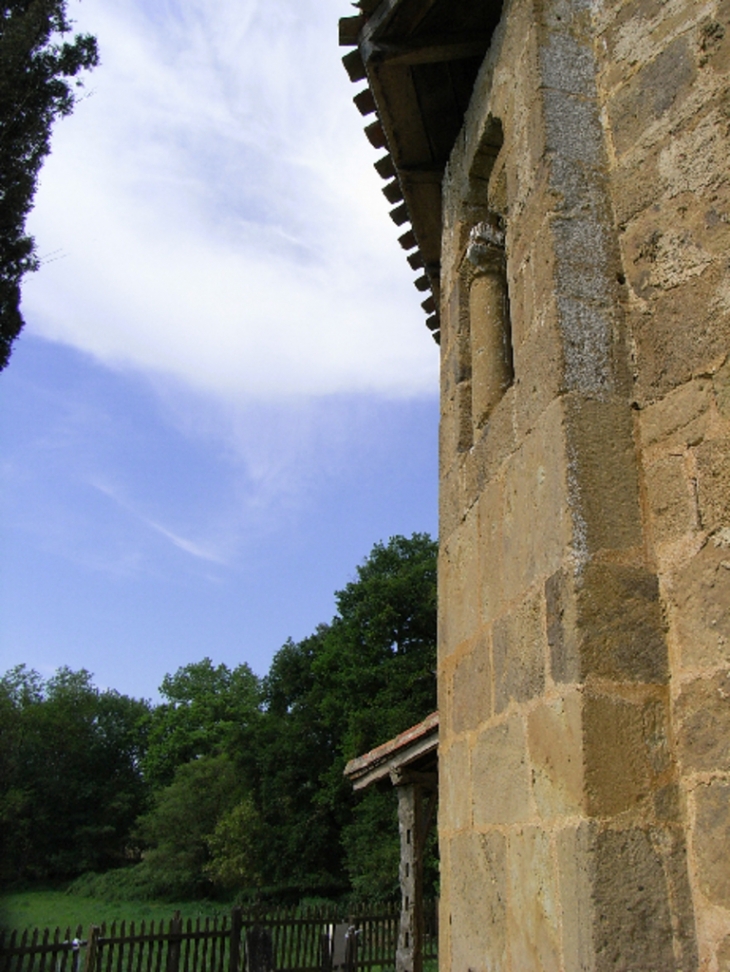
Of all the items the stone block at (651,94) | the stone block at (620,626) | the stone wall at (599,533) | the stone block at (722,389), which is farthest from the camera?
the stone block at (651,94)

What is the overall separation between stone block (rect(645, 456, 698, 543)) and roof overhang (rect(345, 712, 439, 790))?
5.59 meters

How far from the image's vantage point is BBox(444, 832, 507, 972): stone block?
2.00 m

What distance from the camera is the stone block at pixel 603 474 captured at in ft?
6.20

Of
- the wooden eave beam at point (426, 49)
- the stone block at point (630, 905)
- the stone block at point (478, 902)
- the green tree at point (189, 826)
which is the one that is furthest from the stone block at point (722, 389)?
the green tree at point (189, 826)

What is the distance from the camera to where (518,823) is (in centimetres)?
193

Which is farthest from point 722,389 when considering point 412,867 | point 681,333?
point 412,867

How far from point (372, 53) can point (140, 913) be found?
27847 mm

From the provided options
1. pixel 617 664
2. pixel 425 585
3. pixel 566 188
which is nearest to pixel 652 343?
pixel 566 188

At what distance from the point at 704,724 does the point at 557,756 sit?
0.34 metres

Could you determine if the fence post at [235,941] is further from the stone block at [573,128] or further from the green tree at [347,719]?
the stone block at [573,128]

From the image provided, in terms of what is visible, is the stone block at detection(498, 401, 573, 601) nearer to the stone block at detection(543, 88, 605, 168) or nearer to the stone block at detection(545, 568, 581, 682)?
the stone block at detection(545, 568, 581, 682)

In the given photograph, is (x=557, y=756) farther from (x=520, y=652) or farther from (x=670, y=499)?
(x=670, y=499)

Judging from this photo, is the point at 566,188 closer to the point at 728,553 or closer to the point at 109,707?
the point at 728,553

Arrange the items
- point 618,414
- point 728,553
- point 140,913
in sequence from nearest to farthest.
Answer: point 728,553 → point 618,414 → point 140,913
